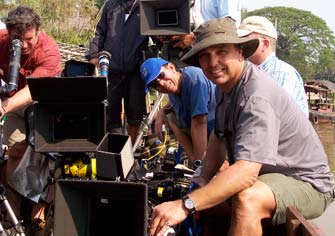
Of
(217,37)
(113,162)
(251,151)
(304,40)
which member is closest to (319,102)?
(217,37)

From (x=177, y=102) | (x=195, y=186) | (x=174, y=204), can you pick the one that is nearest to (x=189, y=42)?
(x=177, y=102)

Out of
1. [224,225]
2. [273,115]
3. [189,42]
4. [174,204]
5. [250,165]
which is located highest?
[189,42]

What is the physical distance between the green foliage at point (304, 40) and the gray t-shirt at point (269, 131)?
176 ft

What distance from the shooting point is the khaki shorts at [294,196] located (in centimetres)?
239

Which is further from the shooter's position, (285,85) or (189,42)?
(189,42)

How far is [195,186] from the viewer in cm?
291

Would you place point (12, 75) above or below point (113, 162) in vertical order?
above

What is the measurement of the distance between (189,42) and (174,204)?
2079 millimetres

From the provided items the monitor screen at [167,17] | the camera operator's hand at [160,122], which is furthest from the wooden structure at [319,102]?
the monitor screen at [167,17]

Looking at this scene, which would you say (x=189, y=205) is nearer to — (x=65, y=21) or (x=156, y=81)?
(x=156, y=81)

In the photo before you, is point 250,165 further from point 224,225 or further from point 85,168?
point 85,168

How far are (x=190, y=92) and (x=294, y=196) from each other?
153 cm

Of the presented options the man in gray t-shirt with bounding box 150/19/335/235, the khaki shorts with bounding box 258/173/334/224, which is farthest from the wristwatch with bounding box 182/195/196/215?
the khaki shorts with bounding box 258/173/334/224

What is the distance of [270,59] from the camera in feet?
12.5
